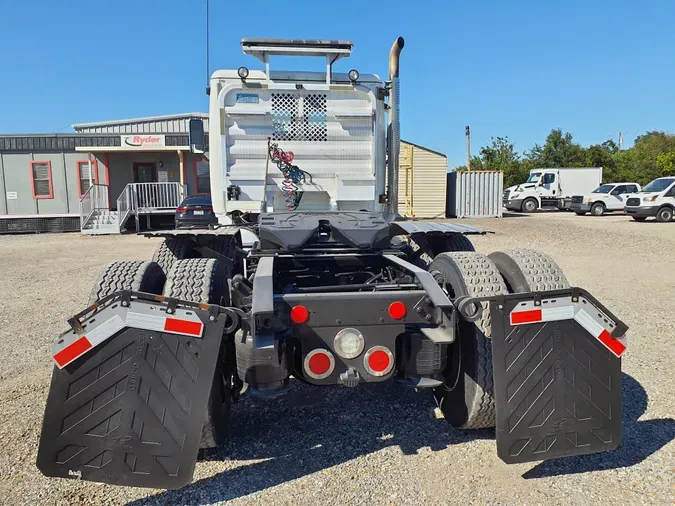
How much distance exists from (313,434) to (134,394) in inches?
52.3

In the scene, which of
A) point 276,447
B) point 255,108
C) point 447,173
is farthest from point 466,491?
point 447,173

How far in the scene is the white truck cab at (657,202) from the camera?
21.6 metres

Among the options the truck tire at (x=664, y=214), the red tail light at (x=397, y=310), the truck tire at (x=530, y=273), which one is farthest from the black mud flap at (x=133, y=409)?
the truck tire at (x=664, y=214)

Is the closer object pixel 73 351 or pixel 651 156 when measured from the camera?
→ pixel 73 351

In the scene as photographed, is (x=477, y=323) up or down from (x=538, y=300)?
down

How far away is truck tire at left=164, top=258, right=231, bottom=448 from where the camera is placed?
9.84 ft

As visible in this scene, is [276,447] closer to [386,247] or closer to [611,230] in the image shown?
[386,247]

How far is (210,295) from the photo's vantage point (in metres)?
3.16

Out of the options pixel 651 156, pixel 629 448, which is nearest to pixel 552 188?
pixel 651 156

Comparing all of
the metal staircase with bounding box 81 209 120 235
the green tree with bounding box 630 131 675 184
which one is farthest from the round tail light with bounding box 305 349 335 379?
the green tree with bounding box 630 131 675 184

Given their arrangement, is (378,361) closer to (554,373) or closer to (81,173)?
(554,373)

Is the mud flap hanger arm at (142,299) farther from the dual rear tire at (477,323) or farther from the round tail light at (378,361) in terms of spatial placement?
the dual rear tire at (477,323)

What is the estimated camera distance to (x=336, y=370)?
9.31ft

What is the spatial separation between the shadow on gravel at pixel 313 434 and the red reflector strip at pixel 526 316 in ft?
3.54
